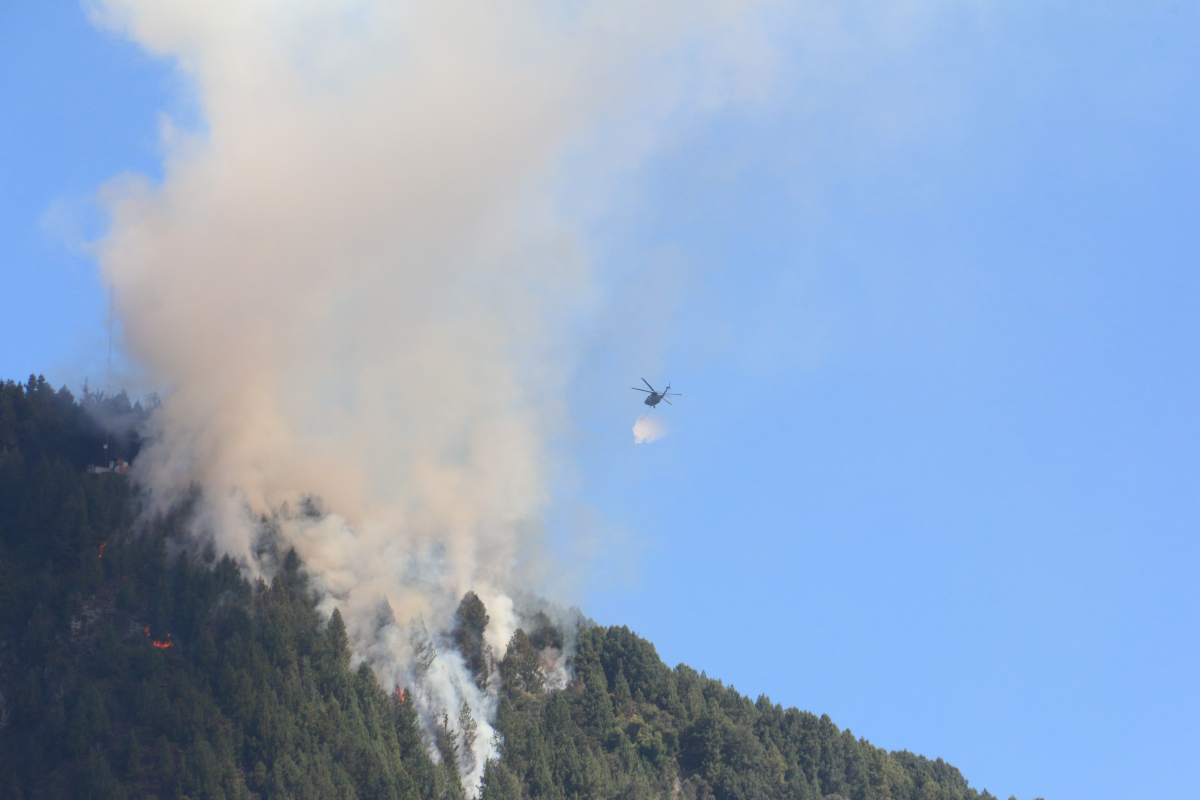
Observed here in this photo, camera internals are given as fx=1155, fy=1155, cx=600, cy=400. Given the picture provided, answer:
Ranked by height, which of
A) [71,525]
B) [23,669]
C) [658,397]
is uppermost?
[658,397]

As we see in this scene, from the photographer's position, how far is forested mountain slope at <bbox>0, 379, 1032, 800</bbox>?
14788cm

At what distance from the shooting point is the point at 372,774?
158m

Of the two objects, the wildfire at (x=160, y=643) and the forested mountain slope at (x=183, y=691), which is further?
the wildfire at (x=160, y=643)

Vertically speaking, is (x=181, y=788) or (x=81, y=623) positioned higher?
(x=81, y=623)

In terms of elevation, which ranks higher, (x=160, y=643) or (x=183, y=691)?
(x=160, y=643)

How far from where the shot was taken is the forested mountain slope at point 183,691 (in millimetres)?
147875

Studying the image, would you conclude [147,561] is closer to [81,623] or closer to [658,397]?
[81,623]

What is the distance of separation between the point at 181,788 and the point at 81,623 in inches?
1485

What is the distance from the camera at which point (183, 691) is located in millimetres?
157125

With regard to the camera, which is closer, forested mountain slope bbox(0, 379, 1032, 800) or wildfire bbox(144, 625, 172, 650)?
forested mountain slope bbox(0, 379, 1032, 800)

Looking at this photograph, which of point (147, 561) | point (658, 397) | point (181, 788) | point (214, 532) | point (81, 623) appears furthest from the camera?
point (214, 532)

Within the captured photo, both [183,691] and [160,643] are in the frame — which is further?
[160,643]

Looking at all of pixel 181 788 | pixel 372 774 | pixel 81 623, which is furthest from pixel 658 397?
pixel 81 623

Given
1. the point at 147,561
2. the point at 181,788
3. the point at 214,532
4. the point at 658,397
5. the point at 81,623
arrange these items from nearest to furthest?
the point at 181,788 < the point at 658,397 < the point at 81,623 < the point at 147,561 < the point at 214,532
